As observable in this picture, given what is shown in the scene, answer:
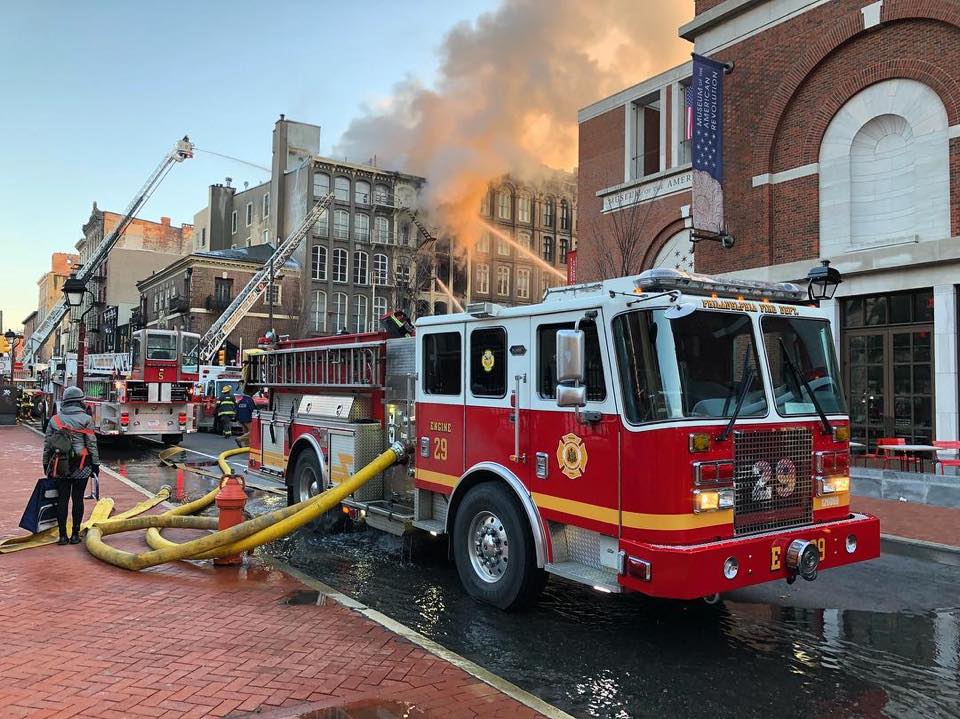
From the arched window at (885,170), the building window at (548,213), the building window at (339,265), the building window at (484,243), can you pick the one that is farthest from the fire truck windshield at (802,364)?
the building window at (548,213)

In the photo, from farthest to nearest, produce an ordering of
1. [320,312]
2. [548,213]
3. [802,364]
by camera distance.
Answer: [548,213] < [320,312] < [802,364]

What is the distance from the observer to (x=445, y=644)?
4.94 meters

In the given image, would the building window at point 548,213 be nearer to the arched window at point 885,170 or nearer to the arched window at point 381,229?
the arched window at point 381,229

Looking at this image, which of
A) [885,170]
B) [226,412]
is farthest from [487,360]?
[226,412]

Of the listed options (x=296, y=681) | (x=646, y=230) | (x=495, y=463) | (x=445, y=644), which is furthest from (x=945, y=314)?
(x=296, y=681)

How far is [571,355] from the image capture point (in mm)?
4656

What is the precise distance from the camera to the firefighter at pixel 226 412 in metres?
21.8

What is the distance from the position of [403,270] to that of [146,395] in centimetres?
3731

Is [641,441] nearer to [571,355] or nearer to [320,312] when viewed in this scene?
[571,355]

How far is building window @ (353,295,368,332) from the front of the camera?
54.6 m

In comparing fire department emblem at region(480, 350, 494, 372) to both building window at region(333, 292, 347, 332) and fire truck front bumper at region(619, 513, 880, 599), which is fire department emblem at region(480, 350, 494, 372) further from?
building window at region(333, 292, 347, 332)

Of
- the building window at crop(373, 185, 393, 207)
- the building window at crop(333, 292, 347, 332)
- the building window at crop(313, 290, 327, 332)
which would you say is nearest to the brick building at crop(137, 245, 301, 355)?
the building window at crop(313, 290, 327, 332)

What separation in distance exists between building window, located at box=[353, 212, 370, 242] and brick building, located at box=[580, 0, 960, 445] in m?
38.8

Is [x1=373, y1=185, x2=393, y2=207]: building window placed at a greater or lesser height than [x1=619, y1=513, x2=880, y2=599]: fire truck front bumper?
greater
